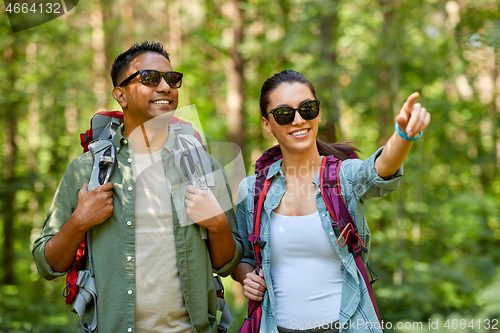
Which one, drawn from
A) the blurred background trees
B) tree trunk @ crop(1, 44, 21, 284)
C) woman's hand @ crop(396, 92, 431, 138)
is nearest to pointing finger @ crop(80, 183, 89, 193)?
woman's hand @ crop(396, 92, 431, 138)

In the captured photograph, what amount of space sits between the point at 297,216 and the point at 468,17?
465 centimetres

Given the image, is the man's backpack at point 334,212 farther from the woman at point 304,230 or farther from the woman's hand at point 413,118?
the woman's hand at point 413,118

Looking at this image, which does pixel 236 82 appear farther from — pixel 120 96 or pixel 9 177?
pixel 120 96

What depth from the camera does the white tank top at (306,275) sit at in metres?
2.13

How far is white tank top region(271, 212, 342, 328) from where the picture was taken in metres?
2.13

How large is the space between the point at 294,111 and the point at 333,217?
26.0 inches

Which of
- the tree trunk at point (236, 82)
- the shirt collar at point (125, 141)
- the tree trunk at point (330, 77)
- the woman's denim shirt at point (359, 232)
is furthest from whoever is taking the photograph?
the tree trunk at point (236, 82)

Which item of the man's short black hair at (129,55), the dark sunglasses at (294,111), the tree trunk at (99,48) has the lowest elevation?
the dark sunglasses at (294,111)

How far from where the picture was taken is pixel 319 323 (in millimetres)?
2100

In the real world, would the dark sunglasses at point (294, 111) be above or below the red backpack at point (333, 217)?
above

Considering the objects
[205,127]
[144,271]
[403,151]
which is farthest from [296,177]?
[205,127]

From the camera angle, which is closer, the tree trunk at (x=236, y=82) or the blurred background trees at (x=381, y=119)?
the blurred background trees at (x=381, y=119)

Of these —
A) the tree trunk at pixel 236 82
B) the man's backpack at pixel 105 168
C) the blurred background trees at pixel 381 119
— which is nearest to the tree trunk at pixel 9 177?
the blurred background trees at pixel 381 119

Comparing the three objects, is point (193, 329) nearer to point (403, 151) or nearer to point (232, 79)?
point (403, 151)
